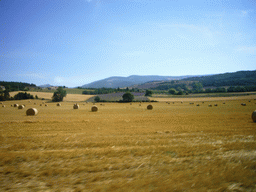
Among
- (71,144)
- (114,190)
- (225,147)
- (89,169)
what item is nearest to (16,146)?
(71,144)

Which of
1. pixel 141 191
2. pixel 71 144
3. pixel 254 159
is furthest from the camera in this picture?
pixel 71 144

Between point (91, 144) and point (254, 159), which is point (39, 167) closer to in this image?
point (91, 144)

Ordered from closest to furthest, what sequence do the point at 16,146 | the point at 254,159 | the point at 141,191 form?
the point at 141,191 < the point at 254,159 < the point at 16,146

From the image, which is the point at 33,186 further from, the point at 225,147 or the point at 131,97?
→ the point at 131,97

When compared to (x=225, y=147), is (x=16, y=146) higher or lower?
higher

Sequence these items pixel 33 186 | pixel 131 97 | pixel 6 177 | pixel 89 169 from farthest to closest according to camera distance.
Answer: pixel 131 97 → pixel 89 169 → pixel 6 177 → pixel 33 186

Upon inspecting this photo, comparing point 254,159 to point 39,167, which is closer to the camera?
point 39,167

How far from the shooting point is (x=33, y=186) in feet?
13.4

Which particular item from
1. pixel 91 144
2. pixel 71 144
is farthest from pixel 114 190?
pixel 71 144

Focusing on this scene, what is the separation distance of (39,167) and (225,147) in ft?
25.9

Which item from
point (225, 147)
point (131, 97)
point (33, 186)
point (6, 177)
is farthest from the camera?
point (131, 97)

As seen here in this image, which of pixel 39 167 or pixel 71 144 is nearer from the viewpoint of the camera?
pixel 39 167

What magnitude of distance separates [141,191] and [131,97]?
71283 mm

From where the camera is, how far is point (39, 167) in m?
5.17
